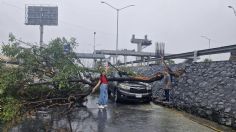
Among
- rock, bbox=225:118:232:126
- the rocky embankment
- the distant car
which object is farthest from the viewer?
the distant car

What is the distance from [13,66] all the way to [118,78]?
5.56 metres

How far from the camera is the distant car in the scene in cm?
2213

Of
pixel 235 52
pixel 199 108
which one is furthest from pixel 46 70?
pixel 235 52

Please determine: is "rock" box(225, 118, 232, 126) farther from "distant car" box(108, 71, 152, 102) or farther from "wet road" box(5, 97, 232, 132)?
"distant car" box(108, 71, 152, 102)

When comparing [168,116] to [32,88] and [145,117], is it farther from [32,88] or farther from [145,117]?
[32,88]

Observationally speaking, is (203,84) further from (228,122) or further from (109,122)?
(109,122)

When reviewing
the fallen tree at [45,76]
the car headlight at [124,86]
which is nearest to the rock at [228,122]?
the fallen tree at [45,76]

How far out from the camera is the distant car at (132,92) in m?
22.1

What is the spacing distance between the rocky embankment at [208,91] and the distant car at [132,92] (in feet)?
5.15

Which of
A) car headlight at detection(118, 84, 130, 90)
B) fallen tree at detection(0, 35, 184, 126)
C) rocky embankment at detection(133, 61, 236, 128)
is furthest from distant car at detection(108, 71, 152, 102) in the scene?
fallen tree at detection(0, 35, 184, 126)

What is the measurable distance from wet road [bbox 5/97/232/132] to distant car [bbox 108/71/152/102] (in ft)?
11.4

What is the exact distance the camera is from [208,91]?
17.6 m

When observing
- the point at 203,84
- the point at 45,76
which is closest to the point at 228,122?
the point at 203,84

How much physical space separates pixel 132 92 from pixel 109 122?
735cm
